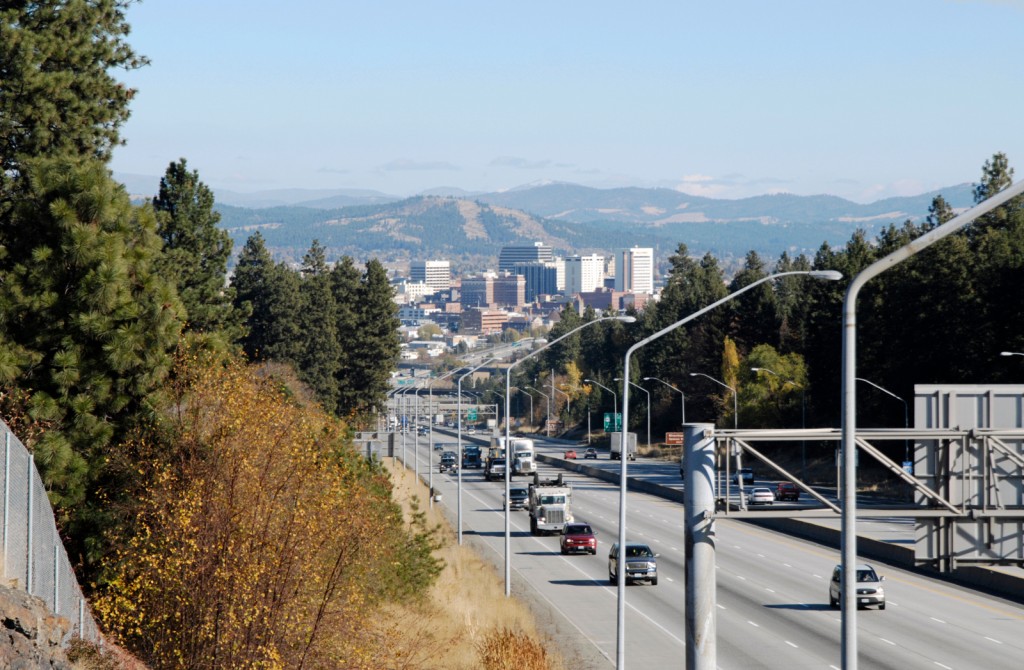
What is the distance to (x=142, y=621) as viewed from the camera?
21.8 m

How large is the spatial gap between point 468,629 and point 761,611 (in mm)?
10342

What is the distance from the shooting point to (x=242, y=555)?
20766 millimetres

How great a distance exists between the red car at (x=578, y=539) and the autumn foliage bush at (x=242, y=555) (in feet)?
112

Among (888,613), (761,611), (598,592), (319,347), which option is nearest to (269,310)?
(319,347)

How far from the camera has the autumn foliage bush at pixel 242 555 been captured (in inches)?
816

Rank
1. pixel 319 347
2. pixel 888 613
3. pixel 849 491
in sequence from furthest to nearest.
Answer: pixel 319 347 < pixel 888 613 < pixel 849 491

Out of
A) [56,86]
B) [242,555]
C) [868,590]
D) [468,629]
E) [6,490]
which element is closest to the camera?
[6,490]

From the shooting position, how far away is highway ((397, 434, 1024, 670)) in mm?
34000

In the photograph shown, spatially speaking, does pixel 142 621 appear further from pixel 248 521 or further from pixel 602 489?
pixel 602 489

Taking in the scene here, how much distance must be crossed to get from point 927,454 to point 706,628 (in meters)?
3.41

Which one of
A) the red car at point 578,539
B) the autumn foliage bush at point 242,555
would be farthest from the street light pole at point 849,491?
the red car at point 578,539

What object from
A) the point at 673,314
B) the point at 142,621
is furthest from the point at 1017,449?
the point at 673,314

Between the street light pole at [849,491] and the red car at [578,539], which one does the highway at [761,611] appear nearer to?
the red car at [578,539]

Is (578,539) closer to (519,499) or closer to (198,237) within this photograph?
(198,237)
